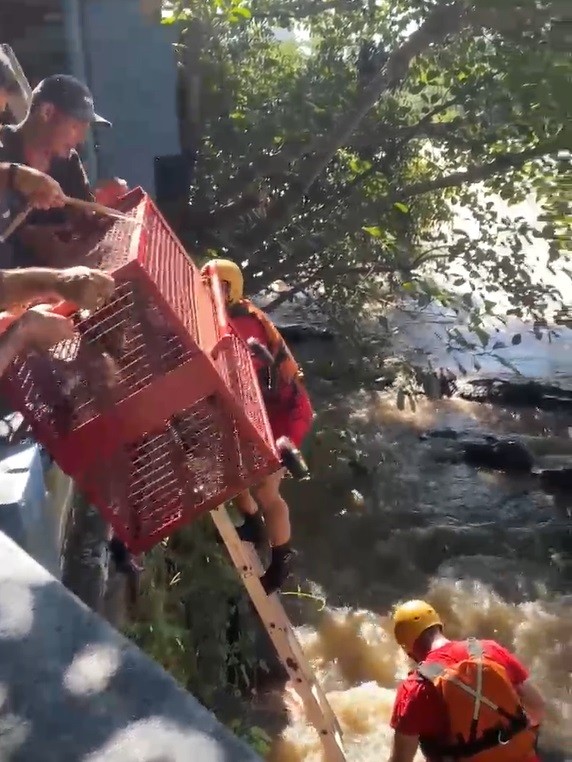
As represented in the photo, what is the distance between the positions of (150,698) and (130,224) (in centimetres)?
174

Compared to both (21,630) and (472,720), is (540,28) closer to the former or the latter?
(472,720)

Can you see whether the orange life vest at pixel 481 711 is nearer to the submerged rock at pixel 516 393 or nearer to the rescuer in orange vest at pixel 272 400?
the rescuer in orange vest at pixel 272 400

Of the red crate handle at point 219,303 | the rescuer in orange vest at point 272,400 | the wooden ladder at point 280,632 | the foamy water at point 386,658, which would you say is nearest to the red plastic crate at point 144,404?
the red crate handle at point 219,303

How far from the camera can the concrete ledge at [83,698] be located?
54.0 inches

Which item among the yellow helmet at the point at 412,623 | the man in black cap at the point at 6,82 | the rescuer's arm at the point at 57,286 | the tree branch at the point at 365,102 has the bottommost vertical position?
the yellow helmet at the point at 412,623

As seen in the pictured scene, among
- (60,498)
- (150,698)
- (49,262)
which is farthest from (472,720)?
(49,262)

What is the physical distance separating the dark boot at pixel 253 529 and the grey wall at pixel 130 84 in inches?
159

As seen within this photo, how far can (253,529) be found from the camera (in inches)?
153

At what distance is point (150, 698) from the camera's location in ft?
4.82

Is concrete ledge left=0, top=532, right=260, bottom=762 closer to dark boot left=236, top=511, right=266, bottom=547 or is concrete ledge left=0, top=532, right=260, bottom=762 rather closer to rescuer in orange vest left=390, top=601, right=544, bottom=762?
rescuer in orange vest left=390, top=601, right=544, bottom=762

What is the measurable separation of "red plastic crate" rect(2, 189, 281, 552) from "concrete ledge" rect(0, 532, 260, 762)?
2.54ft

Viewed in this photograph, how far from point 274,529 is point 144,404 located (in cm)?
160

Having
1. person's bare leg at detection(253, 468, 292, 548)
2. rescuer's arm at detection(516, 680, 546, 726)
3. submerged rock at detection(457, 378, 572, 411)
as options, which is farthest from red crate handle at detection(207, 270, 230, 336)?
submerged rock at detection(457, 378, 572, 411)

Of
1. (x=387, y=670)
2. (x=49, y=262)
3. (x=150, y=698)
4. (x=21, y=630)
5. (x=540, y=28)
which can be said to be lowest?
(x=387, y=670)
